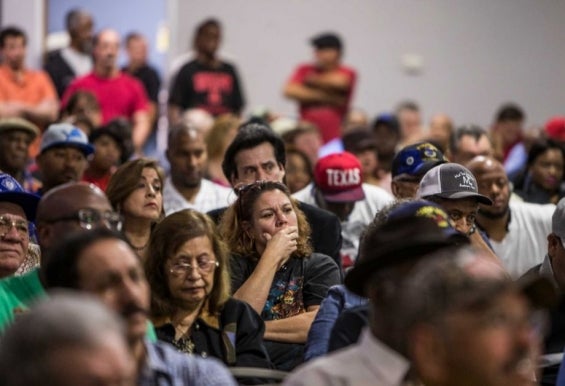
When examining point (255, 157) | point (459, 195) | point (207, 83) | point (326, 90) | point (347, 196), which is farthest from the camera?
point (326, 90)

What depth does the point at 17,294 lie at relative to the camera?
383cm

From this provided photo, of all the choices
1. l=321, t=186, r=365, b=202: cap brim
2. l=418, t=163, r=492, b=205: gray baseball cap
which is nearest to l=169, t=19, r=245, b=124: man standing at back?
l=321, t=186, r=365, b=202: cap brim

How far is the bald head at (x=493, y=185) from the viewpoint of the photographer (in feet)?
21.5

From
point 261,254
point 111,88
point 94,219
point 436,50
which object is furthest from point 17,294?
point 436,50

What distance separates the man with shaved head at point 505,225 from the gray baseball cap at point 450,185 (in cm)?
116

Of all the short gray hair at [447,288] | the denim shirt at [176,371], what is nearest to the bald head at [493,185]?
the denim shirt at [176,371]

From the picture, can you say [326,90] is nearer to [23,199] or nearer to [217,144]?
[217,144]

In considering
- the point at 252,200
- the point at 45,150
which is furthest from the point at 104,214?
the point at 45,150

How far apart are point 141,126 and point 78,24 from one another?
47.5 inches

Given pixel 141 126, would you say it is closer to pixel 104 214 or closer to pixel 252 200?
pixel 252 200

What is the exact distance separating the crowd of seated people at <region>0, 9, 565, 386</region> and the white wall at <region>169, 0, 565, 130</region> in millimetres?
3418

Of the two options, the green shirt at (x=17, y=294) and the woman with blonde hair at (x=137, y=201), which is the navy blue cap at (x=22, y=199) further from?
the woman with blonde hair at (x=137, y=201)

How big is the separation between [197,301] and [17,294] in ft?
2.34

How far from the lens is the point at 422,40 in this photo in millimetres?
14070
